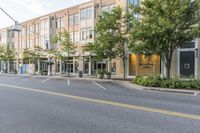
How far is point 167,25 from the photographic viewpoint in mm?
19953

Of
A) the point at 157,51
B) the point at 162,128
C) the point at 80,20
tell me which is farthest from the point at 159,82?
the point at 80,20

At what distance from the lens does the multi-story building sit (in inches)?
1368

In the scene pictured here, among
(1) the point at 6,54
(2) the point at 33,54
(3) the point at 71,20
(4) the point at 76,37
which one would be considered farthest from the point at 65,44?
(1) the point at 6,54

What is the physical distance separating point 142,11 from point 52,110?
16.5 meters

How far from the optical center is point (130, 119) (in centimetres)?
802

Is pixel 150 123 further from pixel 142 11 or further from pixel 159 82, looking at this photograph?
pixel 142 11

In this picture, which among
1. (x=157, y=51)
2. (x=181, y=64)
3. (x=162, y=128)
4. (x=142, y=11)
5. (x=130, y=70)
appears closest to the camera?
(x=162, y=128)

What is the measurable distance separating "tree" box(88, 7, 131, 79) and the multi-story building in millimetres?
4510

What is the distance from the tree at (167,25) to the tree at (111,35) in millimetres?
7523

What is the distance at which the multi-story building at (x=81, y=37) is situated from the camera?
34750 mm

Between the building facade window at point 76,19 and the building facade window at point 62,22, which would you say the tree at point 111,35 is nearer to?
the building facade window at point 76,19

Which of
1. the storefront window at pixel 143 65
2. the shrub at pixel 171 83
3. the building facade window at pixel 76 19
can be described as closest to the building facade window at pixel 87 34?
the building facade window at pixel 76 19

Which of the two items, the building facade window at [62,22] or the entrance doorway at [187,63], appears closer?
the entrance doorway at [187,63]

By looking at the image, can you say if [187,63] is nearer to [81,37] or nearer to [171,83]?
[171,83]
